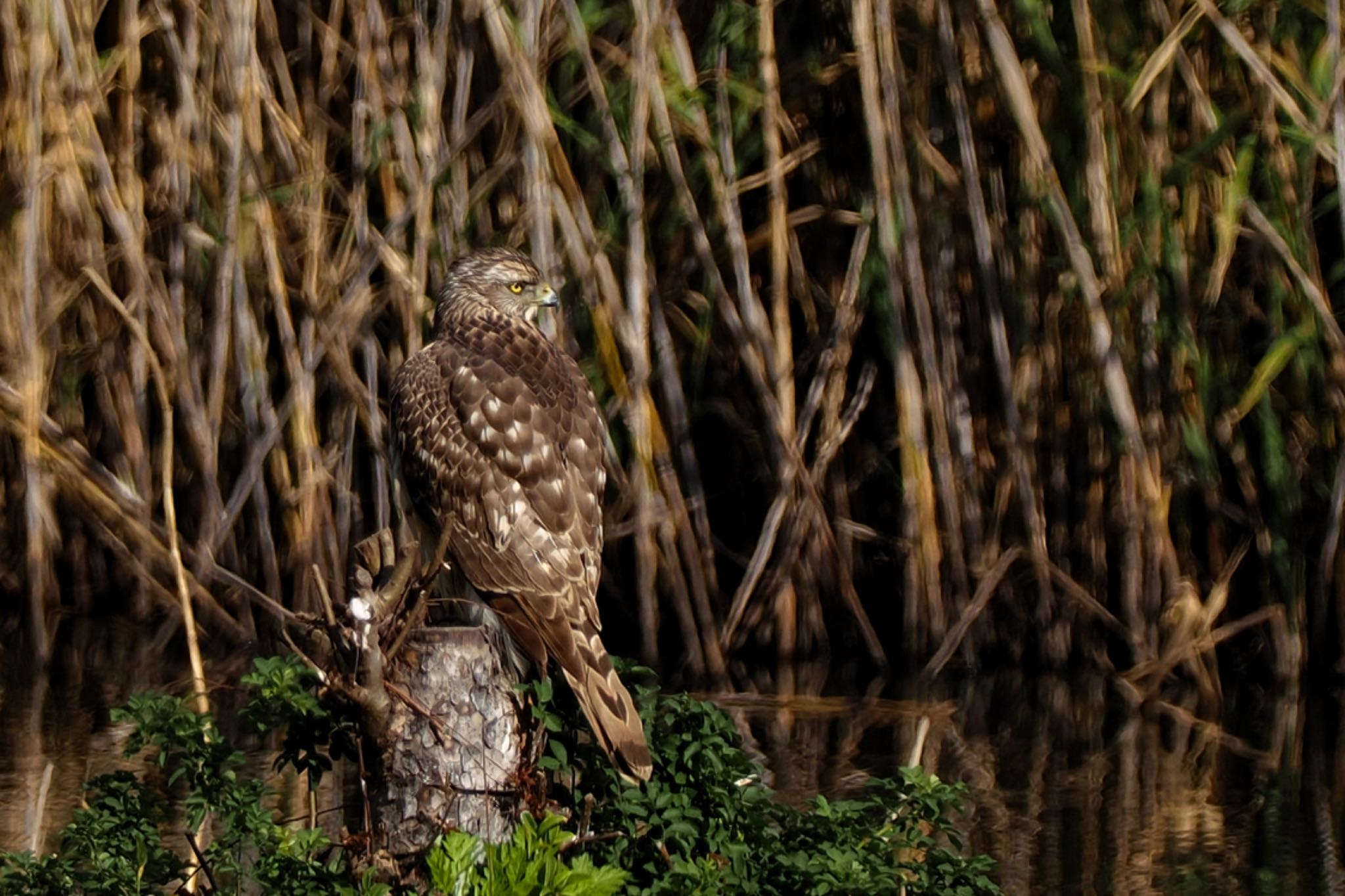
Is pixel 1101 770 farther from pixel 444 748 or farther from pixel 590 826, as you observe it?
pixel 444 748

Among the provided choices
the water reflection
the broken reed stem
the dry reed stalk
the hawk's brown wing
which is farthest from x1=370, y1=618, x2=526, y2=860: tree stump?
the dry reed stalk

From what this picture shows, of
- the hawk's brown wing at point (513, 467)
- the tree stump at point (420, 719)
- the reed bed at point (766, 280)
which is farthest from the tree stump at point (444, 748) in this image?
the reed bed at point (766, 280)

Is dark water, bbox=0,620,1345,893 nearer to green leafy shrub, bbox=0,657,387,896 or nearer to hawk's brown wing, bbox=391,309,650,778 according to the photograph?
hawk's brown wing, bbox=391,309,650,778

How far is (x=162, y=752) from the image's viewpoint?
3.46 meters

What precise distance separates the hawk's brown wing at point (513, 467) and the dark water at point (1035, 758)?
0.77 m

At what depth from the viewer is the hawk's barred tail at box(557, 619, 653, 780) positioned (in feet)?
11.0

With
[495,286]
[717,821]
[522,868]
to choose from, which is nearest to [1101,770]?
[495,286]

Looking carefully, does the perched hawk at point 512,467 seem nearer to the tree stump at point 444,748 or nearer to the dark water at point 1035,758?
the tree stump at point 444,748

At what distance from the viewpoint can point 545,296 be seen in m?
4.82

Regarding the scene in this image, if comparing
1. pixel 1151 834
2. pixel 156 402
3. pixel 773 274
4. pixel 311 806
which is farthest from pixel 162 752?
pixel 156 402

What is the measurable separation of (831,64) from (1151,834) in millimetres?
2272

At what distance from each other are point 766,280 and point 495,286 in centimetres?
172

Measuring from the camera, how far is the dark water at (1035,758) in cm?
466

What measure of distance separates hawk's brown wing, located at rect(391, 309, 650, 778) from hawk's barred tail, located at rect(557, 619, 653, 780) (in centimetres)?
10
